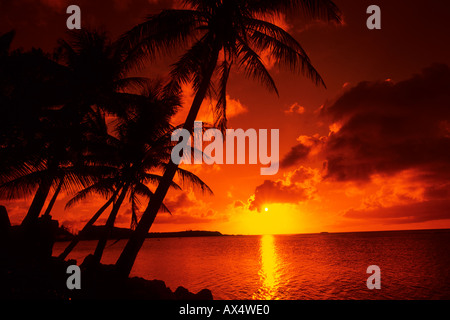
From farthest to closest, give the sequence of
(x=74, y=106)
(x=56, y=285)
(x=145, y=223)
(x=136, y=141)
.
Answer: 1. (x=136, y=141)
2. (x=74, y=106)
3. (x=56, y=285)
4. (x=145, y=223)

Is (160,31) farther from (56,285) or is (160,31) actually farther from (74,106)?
(56,285)

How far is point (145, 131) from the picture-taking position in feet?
36.8

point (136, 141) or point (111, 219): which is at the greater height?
point (136, 141)

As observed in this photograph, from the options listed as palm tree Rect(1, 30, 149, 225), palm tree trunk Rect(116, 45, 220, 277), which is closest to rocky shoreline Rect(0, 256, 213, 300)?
palm tree trunk Rect(116, 45, 220, 277)

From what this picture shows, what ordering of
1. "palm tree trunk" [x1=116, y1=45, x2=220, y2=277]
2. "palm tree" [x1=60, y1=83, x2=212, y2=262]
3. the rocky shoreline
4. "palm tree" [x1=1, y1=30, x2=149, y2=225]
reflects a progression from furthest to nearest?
"palm tree" [x1=60, y1=83, x2=212, y2=262]
"palm tree" [x1=1, y1=30, x2=149, y2=225]
"palm tree trunk" [x1=116, y1=45, x2=220, y2=277]
the rocky shoreline

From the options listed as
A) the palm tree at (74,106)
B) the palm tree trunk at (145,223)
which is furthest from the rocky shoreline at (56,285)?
the palm tree at (74,106)

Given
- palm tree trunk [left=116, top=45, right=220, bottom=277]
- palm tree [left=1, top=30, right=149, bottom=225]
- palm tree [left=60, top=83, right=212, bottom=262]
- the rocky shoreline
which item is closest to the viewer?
the rocky shoreline

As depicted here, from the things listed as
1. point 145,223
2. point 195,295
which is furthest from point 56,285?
point 195,295

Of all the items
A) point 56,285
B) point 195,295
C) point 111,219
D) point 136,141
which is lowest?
point 195,295

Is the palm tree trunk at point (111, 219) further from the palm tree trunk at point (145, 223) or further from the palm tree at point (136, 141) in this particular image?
the palm tree trunk at point (145, 223)

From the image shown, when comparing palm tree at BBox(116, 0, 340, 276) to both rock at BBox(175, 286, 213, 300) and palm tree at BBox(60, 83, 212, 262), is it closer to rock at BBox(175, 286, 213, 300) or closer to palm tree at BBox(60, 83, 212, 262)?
palm tree at BBox(60, 83, 212, 262)
